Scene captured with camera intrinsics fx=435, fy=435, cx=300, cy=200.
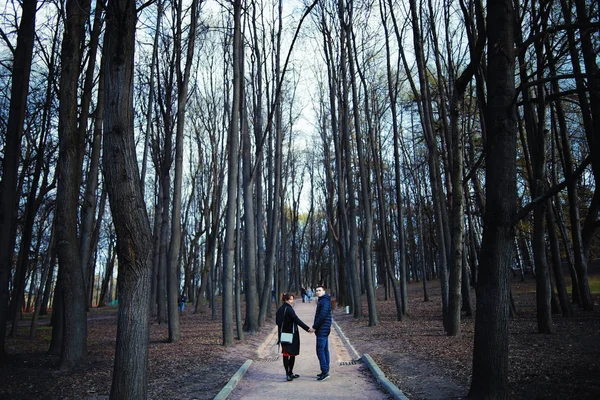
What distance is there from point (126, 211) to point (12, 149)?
6091 millimetres

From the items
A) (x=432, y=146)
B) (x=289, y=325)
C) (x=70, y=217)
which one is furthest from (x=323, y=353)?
(x=432, y=146)

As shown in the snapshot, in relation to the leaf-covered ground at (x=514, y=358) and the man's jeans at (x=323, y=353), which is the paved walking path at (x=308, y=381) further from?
the leaf-covered ground at (x=514, y=358)

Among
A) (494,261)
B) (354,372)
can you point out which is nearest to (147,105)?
(354,372)

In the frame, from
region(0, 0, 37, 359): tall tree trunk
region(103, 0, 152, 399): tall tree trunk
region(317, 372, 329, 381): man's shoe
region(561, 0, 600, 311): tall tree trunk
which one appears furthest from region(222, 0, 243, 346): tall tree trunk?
region(561, 0, 600, 311): tall tree trunk

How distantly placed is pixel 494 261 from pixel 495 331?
829mm

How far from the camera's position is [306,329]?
817 cm

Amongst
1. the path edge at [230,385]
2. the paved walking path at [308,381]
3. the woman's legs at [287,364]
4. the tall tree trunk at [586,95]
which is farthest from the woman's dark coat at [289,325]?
the tall tree trunk at [586,95]

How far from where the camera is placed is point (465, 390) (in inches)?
241

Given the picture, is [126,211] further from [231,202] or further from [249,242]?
[249,242]

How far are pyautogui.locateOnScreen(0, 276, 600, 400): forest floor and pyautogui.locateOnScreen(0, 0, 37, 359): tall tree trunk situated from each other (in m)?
1.66

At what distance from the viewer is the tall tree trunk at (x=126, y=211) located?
473cm

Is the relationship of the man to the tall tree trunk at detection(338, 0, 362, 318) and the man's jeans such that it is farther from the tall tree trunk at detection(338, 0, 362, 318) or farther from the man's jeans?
the tall tree trunk at detection(338, 0, 362, 318)

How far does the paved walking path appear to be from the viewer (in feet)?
22.0

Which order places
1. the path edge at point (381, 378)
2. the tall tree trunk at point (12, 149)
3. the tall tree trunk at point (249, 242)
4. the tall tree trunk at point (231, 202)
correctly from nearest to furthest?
the path edge at point (381, 378)
the tall tree trunk at point (12, 149)
the tall tree trunk at point (231, 202)
the tall tree trunk at point (249, 242)
